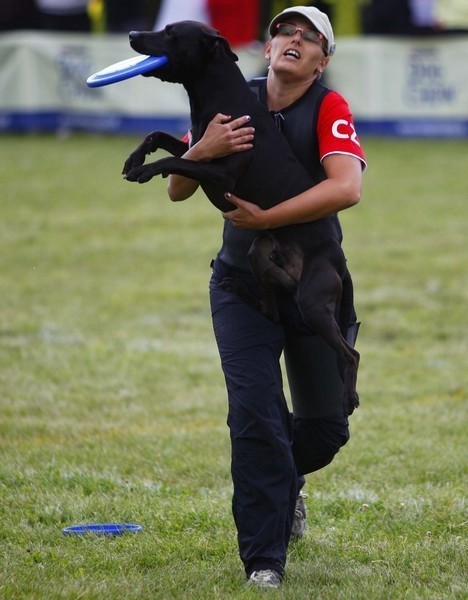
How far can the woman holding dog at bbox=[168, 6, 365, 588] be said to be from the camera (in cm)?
429

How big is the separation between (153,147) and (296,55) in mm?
645

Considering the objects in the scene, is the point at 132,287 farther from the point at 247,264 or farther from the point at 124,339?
the point at 247,264

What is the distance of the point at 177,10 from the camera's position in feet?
58.1

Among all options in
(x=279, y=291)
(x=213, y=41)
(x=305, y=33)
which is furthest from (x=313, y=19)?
(x=279, y=291)

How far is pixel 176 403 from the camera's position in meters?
7.97

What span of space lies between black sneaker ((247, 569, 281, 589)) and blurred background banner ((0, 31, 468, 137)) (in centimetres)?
1412

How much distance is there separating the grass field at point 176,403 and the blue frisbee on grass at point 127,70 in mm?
1831

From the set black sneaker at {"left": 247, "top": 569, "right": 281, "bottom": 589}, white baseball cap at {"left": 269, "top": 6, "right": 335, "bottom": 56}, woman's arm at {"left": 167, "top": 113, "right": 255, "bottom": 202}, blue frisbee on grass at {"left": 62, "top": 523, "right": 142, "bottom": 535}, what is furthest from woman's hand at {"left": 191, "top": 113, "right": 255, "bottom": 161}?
blue frisbee on grass at {"left": 62, "top": 523, "right": 142, "bottom": 535}

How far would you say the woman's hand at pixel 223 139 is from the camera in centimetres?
427

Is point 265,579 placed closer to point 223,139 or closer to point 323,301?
point 323,301

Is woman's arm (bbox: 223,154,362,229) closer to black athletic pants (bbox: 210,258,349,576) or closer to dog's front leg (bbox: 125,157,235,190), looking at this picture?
dog's front leg (bbox: 125,157,235,190)

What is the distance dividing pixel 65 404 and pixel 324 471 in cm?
213

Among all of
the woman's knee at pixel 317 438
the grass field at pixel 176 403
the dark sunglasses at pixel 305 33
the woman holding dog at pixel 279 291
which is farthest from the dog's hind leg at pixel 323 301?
the grass field at pixel 176 403

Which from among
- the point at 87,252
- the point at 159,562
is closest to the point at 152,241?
the point at 87,252
